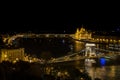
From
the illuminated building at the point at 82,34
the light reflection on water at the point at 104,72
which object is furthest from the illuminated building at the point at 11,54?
the illuminated building at the point at 82,34

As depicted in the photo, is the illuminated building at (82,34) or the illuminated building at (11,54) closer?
the illuminated building at (11,54)

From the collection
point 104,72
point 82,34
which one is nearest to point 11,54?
point 104,72

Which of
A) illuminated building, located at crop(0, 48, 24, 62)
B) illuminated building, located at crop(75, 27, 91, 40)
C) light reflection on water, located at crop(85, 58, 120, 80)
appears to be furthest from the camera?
illuminated building, located at crop(75, 27, 91, 40)

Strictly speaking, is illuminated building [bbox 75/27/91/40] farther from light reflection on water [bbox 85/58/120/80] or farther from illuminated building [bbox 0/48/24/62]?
illuminated building [bbox 0/48/24/62]

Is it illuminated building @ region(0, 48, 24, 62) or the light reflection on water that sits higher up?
illuminated building @ region(0, 48, 24, 62)

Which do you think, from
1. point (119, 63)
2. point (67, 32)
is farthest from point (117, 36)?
point (119, 63)

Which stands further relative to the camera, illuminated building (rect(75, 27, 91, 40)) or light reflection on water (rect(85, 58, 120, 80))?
illuminated building (rect(75, 27, 91, 40))

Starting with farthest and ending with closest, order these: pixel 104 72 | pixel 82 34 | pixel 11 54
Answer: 1. pixel 82 34
2. pixel 104 72
3. pixel 11 54

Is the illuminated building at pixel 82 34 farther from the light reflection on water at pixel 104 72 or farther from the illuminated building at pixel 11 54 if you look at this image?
the illuminated building at pixel 11 54

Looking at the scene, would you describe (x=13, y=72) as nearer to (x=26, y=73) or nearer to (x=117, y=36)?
(x=26, y=73)

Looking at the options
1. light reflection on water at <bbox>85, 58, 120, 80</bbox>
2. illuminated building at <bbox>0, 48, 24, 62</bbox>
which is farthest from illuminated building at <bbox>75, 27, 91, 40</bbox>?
illuminated building at <bbox>0, 48, 24, 62</bbox>

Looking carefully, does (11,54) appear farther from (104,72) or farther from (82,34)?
(82,34)
